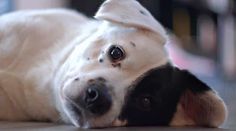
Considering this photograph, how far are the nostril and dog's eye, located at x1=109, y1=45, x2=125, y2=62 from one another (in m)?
0.15

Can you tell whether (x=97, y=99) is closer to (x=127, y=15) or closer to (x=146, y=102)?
(x=146, y=102)

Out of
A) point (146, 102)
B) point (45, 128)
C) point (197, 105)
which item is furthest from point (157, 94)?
point (45, 128)

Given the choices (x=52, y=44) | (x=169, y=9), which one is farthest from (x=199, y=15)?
(x=52, y=44)

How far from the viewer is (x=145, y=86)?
1436 millimetres

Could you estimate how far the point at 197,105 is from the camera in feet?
5.05

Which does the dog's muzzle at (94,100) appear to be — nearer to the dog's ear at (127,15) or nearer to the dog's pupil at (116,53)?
the dog's pupil at (116,53)

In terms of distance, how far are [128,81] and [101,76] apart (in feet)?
0.23

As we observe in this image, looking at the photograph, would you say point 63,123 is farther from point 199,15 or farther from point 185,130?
point 199,15

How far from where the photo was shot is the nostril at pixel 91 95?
1.33 metres

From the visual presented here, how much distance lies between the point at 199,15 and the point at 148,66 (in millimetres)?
3114

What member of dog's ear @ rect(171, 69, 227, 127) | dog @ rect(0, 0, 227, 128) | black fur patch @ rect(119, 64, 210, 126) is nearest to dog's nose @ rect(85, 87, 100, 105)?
dog @ rect(0, 0, 227, 128)

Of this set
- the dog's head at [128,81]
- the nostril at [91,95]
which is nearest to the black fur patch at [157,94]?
the dog's head at [128,81]

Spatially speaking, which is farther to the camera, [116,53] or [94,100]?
[116,53]

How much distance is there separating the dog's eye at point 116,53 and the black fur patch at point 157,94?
8 centimetres
